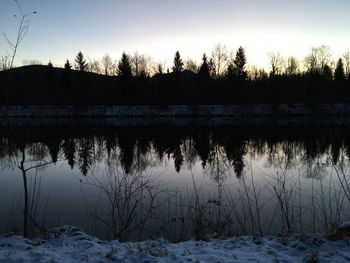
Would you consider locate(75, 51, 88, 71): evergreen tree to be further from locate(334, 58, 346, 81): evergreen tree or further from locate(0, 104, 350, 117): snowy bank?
locate(334, 58, 346, 81): evergreen tree

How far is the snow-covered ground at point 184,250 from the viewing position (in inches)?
205

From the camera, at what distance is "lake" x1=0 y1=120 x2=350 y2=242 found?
8.71 meters

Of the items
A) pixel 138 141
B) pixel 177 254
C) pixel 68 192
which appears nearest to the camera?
pixel 177 254

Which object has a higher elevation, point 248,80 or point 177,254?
point 248,80

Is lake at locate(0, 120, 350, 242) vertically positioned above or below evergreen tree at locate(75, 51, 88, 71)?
below

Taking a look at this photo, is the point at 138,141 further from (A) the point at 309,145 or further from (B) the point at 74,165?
(A) the point at 309,145

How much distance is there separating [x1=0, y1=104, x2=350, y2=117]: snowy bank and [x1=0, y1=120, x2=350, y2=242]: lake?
3561cm

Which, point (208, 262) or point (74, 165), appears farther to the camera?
point (74, 165)

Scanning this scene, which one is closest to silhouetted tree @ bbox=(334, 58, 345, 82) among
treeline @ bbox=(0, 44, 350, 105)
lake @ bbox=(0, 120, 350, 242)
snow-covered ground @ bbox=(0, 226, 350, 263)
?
treeline @ bbox=(0, 44, 350, 105)

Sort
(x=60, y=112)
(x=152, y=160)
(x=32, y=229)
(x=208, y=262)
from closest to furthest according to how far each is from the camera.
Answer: (x=208, y=262) → (x=32, y=229) → (x=152, y=160) → (x=60, y=112)

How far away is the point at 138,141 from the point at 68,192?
16.0m

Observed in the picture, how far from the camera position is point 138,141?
2936 centimetres

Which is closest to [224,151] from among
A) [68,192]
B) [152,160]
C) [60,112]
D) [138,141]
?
[152,160]

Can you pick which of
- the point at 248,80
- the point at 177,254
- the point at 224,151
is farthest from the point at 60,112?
the point at 177,254
